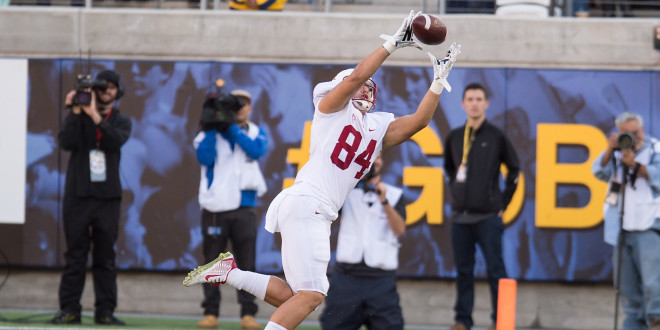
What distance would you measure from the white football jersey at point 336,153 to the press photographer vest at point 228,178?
353 centimetres

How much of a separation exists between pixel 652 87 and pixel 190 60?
502 cm

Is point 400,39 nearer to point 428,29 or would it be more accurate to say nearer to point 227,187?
point 428,29

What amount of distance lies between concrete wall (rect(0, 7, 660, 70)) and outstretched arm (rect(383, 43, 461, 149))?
503cm

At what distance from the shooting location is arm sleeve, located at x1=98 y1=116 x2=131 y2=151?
34.1 feet

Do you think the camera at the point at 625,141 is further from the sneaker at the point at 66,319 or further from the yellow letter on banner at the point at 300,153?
the sneaker at the point at 66,319

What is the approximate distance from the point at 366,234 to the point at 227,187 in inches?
91.5

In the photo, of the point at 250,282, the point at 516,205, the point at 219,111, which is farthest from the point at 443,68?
the point at 516,205

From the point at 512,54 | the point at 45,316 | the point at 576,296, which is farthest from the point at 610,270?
the point at 45,316

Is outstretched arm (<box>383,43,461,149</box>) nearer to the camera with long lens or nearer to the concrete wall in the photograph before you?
the camera with long lens

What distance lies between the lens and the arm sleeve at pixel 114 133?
1041cm

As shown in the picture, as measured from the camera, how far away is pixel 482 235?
10742 millimetres

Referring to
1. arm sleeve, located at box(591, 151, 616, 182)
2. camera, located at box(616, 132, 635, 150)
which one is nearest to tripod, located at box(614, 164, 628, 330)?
arm sleeve, located at box(591, 151, 616, 182)

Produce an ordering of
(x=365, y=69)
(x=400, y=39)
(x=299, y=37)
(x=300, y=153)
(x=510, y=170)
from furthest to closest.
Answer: (x=299, y=37), (x=300, y=153), (x=510, y=170), (x=400, y=39), (x=365, y=69)

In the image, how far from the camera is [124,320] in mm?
11367
